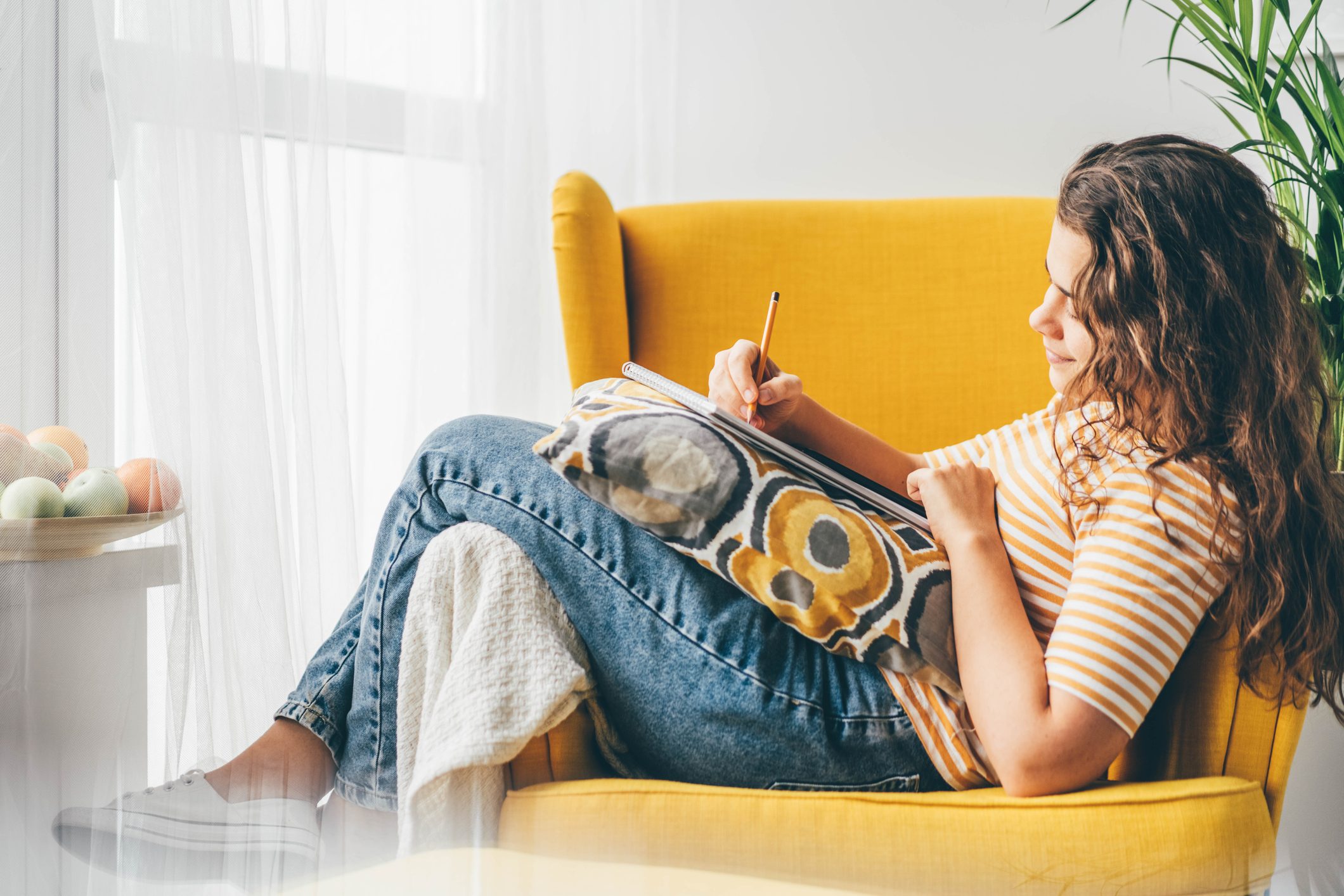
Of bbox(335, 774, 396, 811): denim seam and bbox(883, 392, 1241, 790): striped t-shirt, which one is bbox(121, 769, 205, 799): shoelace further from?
bbox(883, 392, 1241, 790): striped t-shirt

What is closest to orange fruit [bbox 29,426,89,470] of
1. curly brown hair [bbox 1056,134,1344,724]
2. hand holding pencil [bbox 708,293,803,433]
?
hand holding pencil [bbox 708,293,803,433]

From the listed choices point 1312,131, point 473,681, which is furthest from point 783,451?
point 1312,131

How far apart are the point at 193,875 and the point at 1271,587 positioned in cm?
82

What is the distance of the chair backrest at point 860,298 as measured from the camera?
1408mm

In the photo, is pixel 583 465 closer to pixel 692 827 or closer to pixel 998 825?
pixel 692 827

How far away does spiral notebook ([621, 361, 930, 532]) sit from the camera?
2.34 ft

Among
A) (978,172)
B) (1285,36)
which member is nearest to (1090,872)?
(978,172)

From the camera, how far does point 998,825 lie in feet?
2.09

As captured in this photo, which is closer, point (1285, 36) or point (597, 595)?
point (597, 595)

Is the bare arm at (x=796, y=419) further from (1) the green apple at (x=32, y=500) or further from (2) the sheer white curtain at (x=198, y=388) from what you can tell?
(1) the green apple at (x=32, y=500)

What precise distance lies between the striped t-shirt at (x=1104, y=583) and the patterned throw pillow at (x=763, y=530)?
53 millimetres

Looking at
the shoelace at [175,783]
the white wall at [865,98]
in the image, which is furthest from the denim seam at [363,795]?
the white wall at [865,98]

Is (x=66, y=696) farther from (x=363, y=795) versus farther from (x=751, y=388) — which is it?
(x=751, y=388)

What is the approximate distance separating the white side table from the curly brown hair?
2.48 ft
